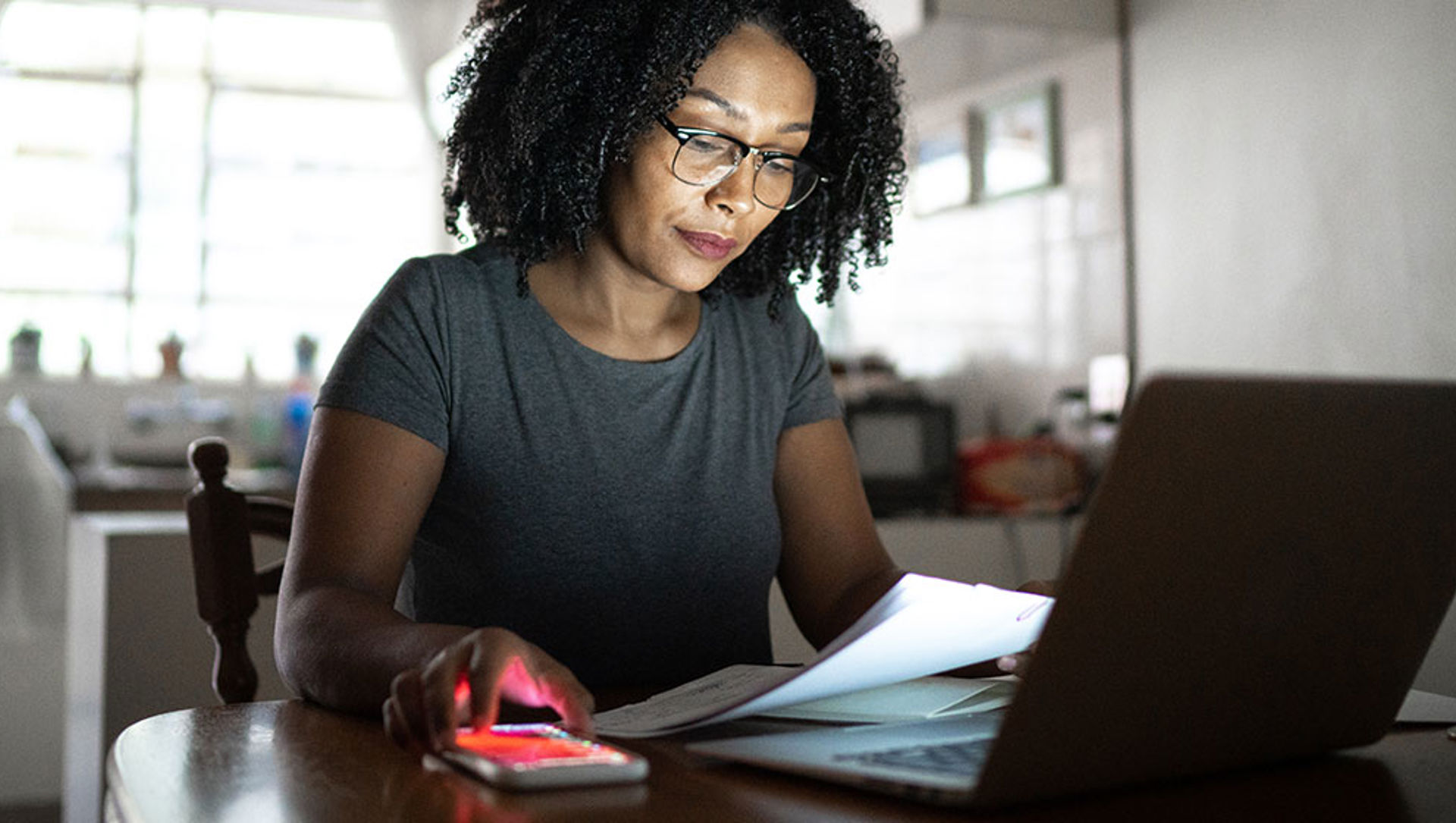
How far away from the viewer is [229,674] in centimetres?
128

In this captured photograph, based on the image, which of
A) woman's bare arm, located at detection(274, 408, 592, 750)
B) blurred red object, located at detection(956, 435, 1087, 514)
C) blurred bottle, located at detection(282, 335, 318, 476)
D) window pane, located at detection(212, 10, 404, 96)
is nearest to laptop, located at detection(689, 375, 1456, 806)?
woman's bare arm, located at detection(274, 408, 592, 750)

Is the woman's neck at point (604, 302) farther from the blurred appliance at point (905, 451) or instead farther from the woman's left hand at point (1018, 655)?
the blurred appliance at point (905, 451)

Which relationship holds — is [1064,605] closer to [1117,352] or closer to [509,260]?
[509,260]

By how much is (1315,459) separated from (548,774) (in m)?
0.37

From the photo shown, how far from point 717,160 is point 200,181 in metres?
5.09

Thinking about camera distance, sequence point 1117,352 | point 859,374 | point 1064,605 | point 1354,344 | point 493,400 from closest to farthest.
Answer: point 1064,605 < point 493,400 < point 1354,344 < point 1117,352 < point 859,374

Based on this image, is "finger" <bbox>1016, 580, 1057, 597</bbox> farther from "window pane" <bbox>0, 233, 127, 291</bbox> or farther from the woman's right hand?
"window pane" <bbox>0, 233, 127, 291</bbox>

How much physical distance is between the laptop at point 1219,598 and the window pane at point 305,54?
18.1 ft

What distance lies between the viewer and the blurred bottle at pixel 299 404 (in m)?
4.89

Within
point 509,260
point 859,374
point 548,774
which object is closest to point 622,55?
point 509,260

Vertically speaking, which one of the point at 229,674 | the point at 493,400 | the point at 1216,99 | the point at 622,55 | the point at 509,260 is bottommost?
the point at 229,674

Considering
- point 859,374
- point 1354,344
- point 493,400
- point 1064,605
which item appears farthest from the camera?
point 859,374

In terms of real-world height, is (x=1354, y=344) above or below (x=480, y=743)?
above

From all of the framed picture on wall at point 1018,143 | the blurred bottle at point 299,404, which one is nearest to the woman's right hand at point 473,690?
the framed picture on wall at point 1018,143
